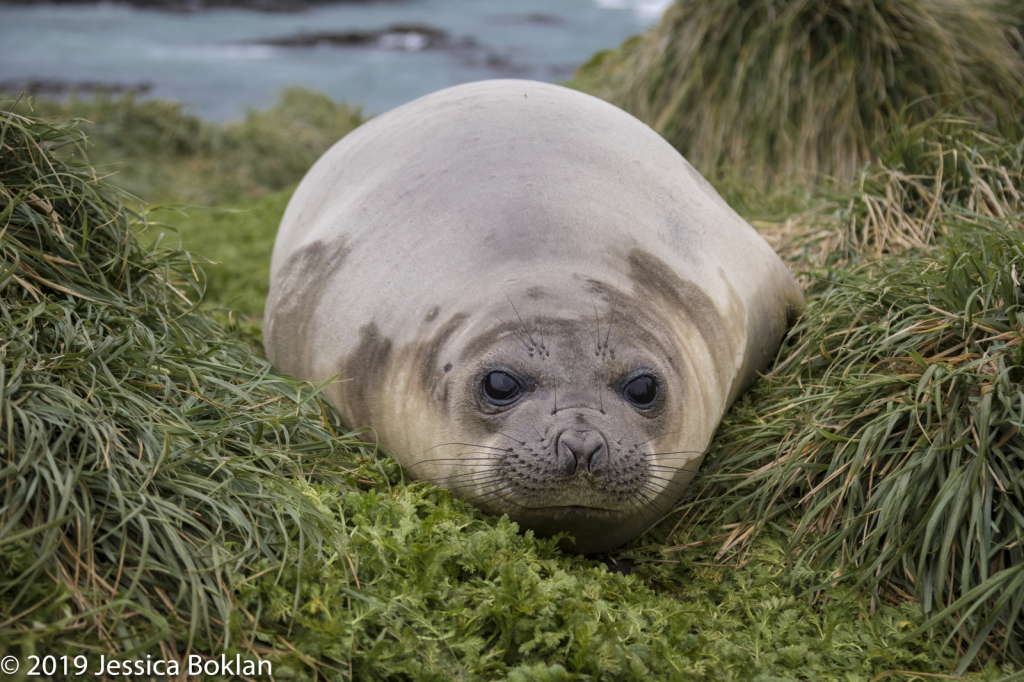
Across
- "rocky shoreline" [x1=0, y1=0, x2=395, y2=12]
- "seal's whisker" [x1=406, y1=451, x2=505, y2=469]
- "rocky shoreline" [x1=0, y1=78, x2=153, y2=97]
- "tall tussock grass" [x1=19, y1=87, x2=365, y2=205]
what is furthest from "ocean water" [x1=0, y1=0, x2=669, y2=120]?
"seal's whisker" [x1=406, y1=451, x2=505, y2=469]

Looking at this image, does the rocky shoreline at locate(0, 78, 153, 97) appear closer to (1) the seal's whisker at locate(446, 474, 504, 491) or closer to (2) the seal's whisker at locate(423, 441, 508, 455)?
(2) the seal's whisker at locate(423, 441, 508, 455)

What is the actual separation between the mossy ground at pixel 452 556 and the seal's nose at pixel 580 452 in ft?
0.94

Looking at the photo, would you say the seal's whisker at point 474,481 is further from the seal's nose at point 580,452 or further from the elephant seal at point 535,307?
the seal's nose at point 580,452

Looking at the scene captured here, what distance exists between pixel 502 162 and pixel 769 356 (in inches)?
52.6

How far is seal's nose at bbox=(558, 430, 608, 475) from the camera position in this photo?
2590 mm

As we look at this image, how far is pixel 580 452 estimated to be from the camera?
259 cm

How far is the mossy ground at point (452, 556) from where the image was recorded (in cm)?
211

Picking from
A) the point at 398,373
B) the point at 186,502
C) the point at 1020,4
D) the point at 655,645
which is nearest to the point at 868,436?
the point at 655,645

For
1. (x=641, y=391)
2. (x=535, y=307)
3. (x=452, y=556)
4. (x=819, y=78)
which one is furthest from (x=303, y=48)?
(x=452, y=556)

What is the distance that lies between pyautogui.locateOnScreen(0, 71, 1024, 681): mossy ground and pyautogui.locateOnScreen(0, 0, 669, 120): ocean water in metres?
11.4

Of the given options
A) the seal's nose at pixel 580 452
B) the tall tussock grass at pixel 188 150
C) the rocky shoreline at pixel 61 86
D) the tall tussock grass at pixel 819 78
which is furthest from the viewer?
the rocky shoreline at pixel 61 86

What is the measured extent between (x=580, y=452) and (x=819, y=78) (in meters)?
4.41

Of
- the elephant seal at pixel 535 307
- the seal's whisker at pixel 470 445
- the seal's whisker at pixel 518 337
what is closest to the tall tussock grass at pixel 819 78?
the elephant seal at pixel 535 307

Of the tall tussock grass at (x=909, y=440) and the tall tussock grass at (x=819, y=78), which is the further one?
the tall tussock grass at (x=819, y=78)
